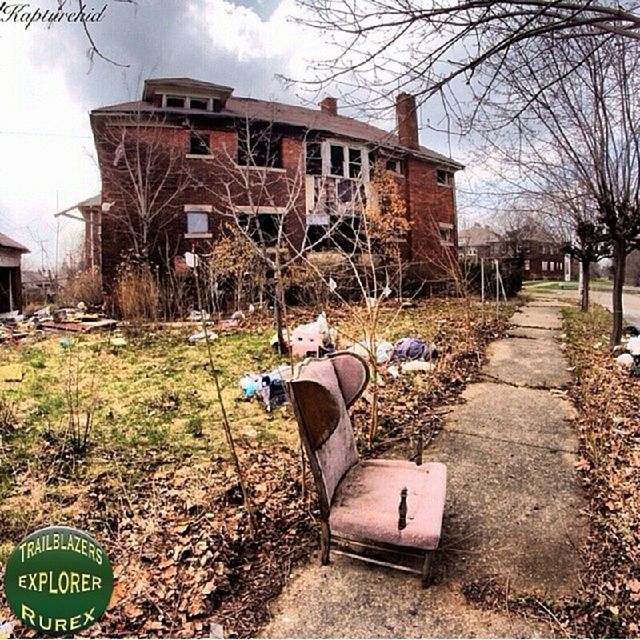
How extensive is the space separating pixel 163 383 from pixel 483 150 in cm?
315

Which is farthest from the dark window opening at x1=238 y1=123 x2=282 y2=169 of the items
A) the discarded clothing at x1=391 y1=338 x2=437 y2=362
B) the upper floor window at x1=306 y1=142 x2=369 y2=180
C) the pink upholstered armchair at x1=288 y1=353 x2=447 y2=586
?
the pink upholstered armchair at x1=288 y1=353 x2=447 y2=586

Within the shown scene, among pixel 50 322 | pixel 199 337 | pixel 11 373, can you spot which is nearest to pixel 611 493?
pixel 11 373

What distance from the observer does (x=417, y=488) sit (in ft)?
6.16

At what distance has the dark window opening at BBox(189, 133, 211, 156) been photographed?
3.62m

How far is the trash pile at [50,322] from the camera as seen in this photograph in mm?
4281

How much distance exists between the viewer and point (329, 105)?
6.93 feet

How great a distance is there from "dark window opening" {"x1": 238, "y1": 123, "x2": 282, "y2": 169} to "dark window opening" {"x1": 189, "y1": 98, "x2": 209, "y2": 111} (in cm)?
143

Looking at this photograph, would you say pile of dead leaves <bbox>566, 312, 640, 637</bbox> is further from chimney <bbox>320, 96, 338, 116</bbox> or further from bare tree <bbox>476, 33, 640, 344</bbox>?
chimney <bbox>320, 96, 338, 116</bbox>

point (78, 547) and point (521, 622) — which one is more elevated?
point (78, 547)

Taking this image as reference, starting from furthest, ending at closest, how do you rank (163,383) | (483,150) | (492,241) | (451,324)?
1. (492,241)
2. (451,324)
3. (163,383)
4. (483,150)

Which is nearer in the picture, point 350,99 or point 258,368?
point 350,99

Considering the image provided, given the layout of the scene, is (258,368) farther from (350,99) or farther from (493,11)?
(493,11)

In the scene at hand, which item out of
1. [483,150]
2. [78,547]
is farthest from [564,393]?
[78,547]

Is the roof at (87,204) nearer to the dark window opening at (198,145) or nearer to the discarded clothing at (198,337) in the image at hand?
the dark window opening at (198,145)
